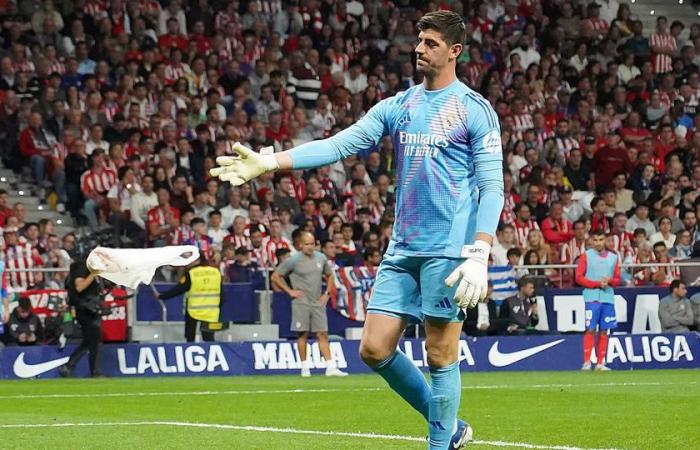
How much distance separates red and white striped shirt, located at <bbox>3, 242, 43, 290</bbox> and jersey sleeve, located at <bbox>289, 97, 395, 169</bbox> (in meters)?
13.2

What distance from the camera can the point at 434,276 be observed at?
7.94 metres

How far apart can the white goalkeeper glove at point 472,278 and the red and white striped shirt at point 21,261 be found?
1378 centimetres

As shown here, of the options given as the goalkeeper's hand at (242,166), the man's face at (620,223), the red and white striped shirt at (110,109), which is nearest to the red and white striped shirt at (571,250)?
→ the man's face at (620,223)

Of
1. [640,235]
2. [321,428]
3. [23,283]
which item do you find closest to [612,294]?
[640,235]

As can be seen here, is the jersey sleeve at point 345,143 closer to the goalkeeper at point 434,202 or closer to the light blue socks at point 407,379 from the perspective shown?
the goalkeeper at point 434,202

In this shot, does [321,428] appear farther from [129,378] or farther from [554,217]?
[554,217]

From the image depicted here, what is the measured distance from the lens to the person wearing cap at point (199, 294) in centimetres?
2066

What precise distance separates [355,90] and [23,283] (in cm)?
929

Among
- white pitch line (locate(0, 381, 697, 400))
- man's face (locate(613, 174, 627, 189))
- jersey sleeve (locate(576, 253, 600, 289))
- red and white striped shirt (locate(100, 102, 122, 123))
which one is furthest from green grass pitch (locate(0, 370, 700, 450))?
man's face (locate(613, 174, 627, 189))

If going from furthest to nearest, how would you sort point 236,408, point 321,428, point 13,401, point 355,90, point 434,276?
point 355,90 < point 13,401 < point 236,408 < point 321,428 < point 434,276

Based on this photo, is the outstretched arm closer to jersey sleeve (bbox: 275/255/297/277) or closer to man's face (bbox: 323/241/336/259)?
jersey sleeve (bbox: 275/255/297/277)

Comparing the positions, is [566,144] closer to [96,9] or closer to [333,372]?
[96,9]

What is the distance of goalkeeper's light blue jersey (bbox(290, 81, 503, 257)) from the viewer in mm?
7914

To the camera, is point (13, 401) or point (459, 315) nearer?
point (459, 315)
